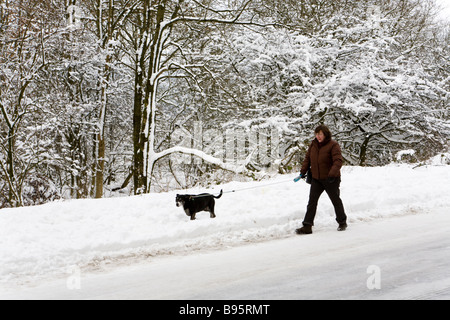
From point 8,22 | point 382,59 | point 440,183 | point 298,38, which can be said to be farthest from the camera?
point 382,59

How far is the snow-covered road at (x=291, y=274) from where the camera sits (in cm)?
379

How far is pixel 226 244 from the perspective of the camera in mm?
5883

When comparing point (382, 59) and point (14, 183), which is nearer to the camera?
point (14, 183)

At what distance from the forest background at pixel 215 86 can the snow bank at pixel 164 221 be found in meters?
4.02

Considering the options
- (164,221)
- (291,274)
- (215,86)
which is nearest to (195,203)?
(164,221)

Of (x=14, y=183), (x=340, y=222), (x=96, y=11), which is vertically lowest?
(x=340, y=222)

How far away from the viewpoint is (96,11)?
1577cm

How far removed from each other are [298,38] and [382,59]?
3.98 meters

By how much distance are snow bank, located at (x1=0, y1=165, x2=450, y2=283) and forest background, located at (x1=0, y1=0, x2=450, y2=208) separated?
13.2 ft

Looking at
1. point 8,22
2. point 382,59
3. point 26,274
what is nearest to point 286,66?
point 382,59

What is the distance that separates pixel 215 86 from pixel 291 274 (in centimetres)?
1157

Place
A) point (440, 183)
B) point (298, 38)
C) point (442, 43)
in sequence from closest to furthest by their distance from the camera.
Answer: point (440, 183)
point (298, 38)
point (442, 43)

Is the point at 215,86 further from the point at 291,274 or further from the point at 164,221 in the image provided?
the point at 291,274
